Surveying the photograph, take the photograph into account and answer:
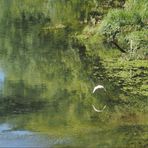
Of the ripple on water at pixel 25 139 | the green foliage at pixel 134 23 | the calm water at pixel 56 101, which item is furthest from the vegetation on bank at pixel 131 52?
the ripple on water at pixel 25 139

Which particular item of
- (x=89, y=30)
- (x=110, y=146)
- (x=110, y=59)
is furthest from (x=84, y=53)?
(x=110, y=146)

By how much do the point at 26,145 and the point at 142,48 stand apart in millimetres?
9900

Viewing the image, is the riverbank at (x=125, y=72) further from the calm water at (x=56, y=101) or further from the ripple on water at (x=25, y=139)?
the ripple on water at (x=25, y=139)

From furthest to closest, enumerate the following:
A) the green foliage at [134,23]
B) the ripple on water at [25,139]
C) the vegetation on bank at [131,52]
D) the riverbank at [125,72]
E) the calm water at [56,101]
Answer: the green foliage at [134,23] < the vegetation on bank at [131,52] < the riverbank at [125,72] < the calm water at [56,101] < the ripple on water at [25,139]

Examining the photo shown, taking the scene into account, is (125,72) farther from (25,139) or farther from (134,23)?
(25,139)

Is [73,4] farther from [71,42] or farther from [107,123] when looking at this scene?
[107,123]

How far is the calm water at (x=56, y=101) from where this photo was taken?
51.1 feet

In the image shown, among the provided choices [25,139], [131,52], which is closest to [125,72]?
[131,52]

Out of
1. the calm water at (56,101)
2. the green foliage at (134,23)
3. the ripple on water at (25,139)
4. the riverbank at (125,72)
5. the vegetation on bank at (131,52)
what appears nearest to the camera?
the ripple on water at (25,139)

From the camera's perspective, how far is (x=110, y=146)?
14867 mm

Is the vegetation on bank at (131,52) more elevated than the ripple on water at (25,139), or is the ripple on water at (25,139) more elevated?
the vegetation on bank at (131,52)

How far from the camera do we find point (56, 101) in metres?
19.8

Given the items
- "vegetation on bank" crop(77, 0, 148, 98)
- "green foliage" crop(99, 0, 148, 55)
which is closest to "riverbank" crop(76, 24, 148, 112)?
"vegetation on bank" crop(77, 0, 148, 98)

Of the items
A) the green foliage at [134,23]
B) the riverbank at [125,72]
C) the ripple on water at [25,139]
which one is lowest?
the ripple on water at [25,139]
